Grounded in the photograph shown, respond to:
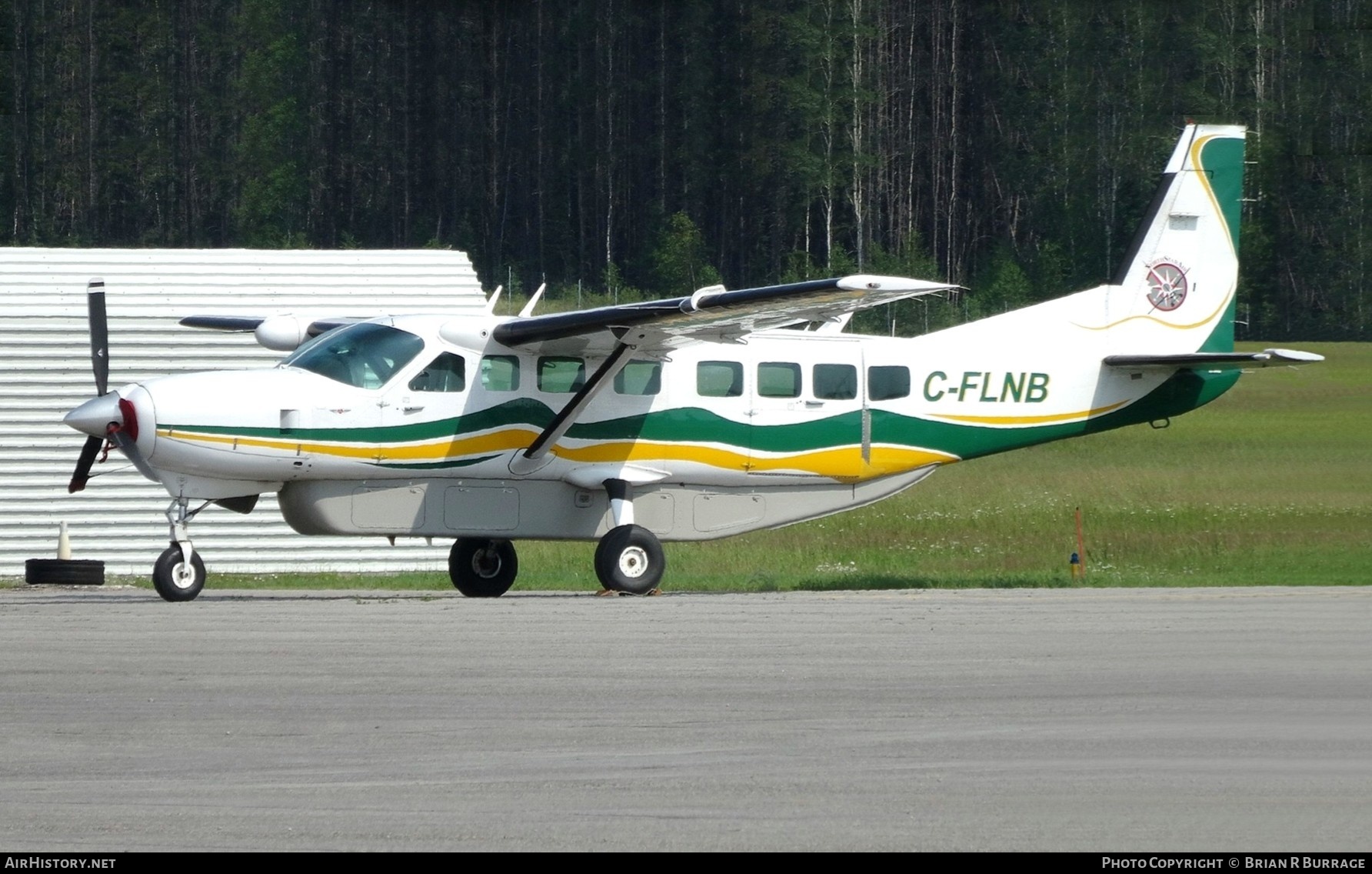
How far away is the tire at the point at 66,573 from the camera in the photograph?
1992 centimetres

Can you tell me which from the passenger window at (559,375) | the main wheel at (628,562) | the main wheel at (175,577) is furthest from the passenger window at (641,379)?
the main wheel at (175,577)

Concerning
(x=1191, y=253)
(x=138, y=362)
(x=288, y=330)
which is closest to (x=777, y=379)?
(x=1191, y=253)

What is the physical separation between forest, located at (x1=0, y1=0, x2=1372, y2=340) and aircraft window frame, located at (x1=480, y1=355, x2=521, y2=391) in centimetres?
3175

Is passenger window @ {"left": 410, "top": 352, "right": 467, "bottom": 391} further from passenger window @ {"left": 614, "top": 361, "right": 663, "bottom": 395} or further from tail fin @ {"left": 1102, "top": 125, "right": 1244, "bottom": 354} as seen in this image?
tail fin @ {"left": 1102, "top": 125, "right": 1244, "bottom": 354}

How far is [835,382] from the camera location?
726 inches

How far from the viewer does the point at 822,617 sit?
14.7m

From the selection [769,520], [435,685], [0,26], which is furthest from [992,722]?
[0,26]

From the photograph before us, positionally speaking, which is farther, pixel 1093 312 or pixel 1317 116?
pixel 1317 116

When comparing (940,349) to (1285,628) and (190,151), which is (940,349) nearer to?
(1285,628)

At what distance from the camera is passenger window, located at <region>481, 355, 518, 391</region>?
17.3 meters

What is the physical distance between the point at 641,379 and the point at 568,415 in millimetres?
921

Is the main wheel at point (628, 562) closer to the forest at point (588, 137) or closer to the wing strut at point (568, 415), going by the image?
the wing strut at point (568, 415)

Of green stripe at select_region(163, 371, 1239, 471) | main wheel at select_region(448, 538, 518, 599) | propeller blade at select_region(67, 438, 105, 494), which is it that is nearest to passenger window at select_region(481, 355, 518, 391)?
green stripe at select_region(163, 371, 1239, 471)

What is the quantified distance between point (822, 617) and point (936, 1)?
46.2 meters
